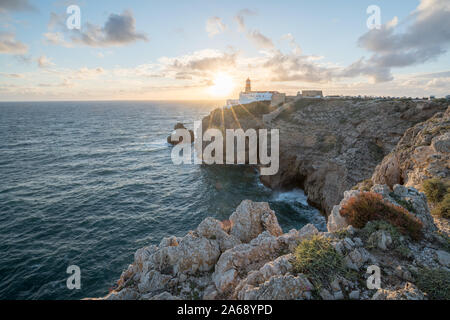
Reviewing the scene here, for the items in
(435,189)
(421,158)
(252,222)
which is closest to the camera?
(435,189)

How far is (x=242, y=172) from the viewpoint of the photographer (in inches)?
1692

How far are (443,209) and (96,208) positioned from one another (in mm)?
32606

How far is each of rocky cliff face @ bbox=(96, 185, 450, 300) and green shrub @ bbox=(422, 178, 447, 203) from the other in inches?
123

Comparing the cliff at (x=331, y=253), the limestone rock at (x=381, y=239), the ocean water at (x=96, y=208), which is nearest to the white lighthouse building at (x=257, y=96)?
the ocean water at (x=96, y=208)

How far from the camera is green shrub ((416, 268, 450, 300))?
5648 millimetres

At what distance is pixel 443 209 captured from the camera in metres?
10.8

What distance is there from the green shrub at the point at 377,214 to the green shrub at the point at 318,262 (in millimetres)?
2606

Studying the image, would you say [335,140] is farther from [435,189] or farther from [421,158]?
[435,189]

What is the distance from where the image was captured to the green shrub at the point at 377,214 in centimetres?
827

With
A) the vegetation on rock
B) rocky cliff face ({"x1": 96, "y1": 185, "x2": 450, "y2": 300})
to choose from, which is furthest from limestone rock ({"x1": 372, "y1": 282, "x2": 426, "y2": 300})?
the vegetation on rock

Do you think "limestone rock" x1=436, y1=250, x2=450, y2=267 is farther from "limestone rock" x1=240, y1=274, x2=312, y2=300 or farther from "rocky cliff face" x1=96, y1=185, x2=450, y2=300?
"limestone rock" x1=240, y1=274, x2=312, y2=300

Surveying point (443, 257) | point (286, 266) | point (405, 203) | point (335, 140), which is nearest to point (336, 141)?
point (335, 140)

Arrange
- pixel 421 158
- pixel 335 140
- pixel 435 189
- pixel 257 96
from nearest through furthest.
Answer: pixel 435 189 < pixel 421 158 < pixel 335 140 < pixel 257 96
